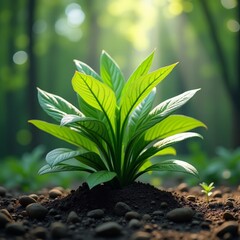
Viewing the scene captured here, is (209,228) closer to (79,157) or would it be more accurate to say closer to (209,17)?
(79,157)

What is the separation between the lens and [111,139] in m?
3.02

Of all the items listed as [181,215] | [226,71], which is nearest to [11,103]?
[226,71]

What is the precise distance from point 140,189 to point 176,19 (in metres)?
15.9

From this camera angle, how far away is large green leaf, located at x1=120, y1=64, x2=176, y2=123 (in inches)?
109

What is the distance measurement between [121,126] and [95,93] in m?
0.42

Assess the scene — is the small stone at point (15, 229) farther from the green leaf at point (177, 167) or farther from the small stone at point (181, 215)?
the green leaf at point (177, 167)

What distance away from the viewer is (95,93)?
2.75 metres

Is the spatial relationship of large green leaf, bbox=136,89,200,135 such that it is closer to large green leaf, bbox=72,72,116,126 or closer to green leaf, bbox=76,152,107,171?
large green leaf, bbox=72,72,116,126

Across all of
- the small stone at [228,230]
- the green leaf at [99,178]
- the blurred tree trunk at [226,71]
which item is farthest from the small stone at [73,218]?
the blurred tree trunk at [226,71]

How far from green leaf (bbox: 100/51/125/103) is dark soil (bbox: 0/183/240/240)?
2.45 feet

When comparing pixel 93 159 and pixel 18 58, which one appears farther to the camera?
pixel 18 58

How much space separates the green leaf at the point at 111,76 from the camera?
3176 mm

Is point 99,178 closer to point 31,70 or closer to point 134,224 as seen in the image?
point 134,224

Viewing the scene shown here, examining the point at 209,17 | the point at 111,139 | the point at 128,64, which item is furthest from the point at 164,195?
the point at 128,64
